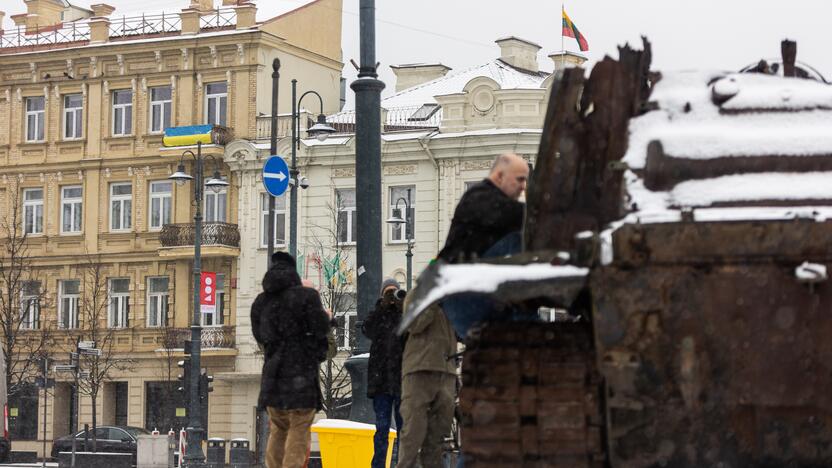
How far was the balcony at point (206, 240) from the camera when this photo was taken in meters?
45.6

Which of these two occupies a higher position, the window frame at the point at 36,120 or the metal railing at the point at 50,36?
the metal railing at the point at 50,36

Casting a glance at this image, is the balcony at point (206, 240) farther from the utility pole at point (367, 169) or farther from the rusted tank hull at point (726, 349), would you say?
the rusted tank hull at point (726, 349)

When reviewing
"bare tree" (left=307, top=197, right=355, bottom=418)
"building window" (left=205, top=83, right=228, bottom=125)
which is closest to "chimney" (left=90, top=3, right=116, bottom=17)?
"building window" (left=205, top=83, right=228, bottom=125)

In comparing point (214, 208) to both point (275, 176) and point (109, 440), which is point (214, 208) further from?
point (275, 176)

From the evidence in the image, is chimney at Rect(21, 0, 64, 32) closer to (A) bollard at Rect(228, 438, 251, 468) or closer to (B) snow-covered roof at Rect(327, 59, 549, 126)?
(B) snow-covered roof at Rect(327, 59, 549, 126)

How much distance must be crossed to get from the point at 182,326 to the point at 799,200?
41.1 meters

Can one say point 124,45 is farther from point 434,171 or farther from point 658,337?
point 658,337

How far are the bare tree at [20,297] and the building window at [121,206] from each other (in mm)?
2627

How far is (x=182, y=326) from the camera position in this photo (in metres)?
46.4

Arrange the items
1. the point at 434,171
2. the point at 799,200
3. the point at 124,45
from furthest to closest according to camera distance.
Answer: the point at 124,45 → the point at 434,171 → the point at 799,200

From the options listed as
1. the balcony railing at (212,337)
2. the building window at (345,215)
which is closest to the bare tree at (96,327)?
the balcony railing at (212,337)

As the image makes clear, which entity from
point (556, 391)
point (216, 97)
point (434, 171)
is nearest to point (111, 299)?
point (216, 97)

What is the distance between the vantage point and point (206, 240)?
152 feet

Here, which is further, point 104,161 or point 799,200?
point 104,161
